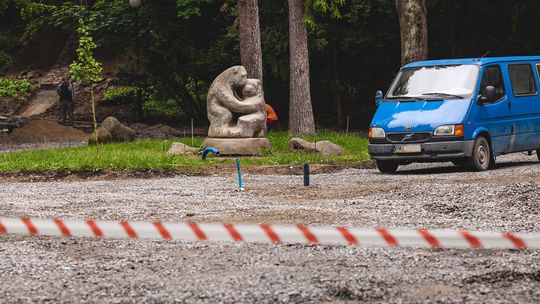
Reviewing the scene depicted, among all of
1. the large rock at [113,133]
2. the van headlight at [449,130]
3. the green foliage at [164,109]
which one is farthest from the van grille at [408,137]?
the green foliage at [164,109]

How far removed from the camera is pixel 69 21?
130 ft

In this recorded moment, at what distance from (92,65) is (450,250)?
1552cm

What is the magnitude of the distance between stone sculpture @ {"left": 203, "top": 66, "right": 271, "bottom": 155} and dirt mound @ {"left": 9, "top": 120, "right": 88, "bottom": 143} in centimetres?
1136

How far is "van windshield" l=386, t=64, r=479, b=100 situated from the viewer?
18.2 metres

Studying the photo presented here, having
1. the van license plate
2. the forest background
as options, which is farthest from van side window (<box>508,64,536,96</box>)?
the forest background

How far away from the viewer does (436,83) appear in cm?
1852

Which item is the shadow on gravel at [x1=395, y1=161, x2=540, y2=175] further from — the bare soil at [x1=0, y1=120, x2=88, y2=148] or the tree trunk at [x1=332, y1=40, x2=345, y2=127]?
the tree trunk at [x1=332, y1=40, x2=345, y2=127]

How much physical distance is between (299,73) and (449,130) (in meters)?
12.1

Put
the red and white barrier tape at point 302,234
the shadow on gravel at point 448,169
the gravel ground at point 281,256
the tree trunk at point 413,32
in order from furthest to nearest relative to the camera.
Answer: the tree trunk at point 413,32 → the shadow on gravel at point 448,169 → the gravel ground at point 281,256 → the red and white barrier tape at point 302,234

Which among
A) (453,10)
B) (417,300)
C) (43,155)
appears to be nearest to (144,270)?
(417,300)

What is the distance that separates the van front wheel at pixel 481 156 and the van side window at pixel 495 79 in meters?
0.85

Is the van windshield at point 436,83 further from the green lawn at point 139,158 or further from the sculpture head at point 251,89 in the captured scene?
the sculpture head at point 251,89

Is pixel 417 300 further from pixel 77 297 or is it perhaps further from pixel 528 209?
pixel 528 209

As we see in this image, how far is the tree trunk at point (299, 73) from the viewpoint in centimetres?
2905
